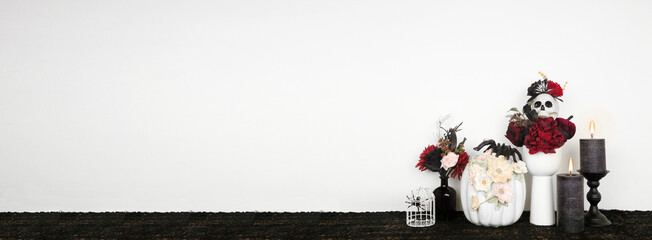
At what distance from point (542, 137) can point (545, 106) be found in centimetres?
14

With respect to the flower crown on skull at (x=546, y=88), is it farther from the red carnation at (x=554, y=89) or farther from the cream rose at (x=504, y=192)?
the cream rose at (x=504, y=192)

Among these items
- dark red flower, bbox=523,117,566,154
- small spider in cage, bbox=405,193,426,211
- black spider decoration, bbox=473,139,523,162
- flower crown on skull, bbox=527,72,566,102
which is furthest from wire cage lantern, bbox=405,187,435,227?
flower crown on skull, bbox=527,72,566,102

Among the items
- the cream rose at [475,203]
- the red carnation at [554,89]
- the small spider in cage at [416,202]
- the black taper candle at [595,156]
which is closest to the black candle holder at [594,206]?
the black taper candle at [595,156]

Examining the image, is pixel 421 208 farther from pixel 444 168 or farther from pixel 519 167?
pixel 519 167

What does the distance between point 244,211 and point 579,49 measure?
49.5 inches

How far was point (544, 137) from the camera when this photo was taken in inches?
44.2

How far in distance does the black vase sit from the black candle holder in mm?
384

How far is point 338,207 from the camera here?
1395mm

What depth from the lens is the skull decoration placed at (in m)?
1.21

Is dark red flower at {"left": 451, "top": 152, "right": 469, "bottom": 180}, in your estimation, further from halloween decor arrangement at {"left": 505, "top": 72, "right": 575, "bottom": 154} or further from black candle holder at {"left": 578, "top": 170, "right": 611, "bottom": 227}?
black candle holder at {"left": 578, "top": 170, "right": 611, "bottom": 227}

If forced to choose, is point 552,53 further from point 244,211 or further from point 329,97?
point 244,211

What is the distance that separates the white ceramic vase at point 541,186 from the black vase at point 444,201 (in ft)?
0.76

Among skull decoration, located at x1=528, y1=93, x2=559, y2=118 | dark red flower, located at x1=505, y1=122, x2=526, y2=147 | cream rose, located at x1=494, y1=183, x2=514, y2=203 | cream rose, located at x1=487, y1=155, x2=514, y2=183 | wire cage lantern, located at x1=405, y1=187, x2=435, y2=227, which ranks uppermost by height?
skull decoration, located at x1=528, y1=93, x2=559, y2=118

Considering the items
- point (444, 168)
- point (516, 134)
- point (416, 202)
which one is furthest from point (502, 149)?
point (416, 202)
